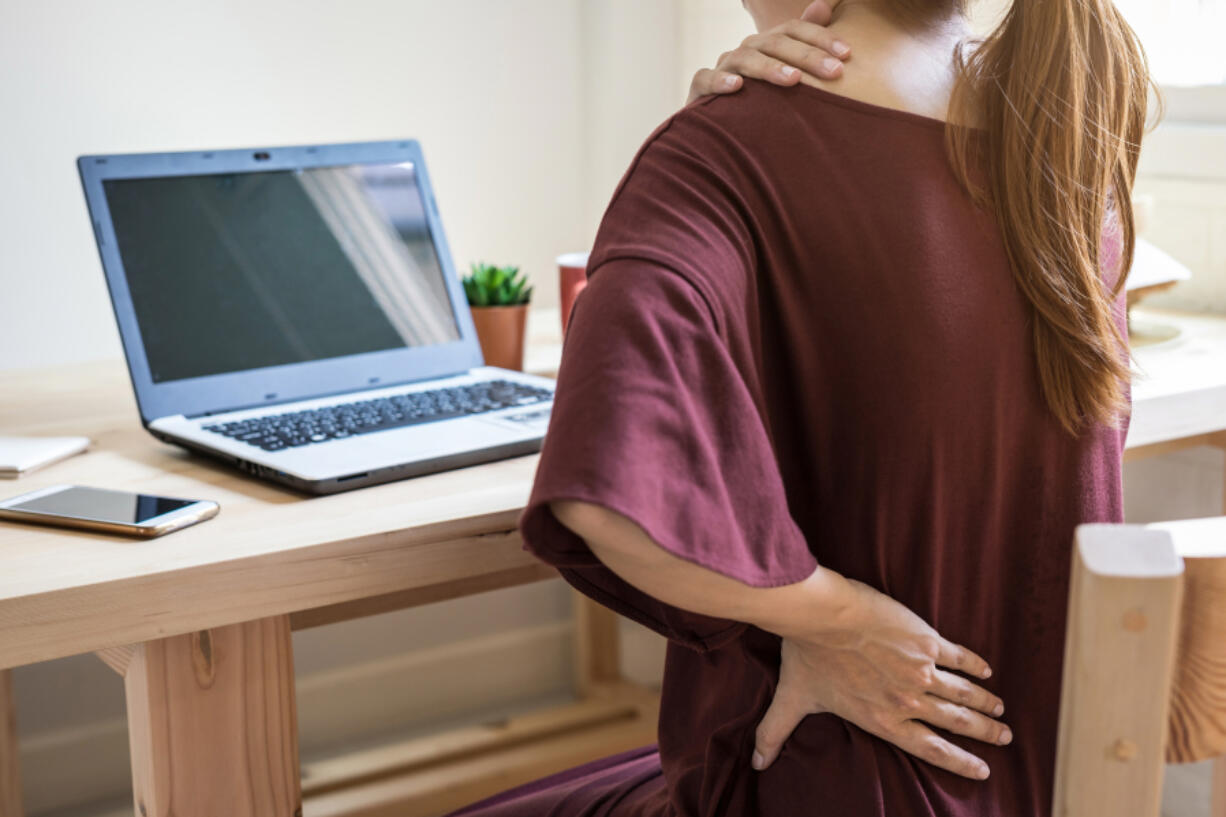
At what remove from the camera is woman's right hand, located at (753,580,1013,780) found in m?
0.72

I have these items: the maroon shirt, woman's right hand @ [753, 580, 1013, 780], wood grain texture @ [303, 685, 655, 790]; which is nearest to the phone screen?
the maroon shirt

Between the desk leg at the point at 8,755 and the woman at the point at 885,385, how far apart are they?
3.25 feet

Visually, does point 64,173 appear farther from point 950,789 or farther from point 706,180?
point 950,789

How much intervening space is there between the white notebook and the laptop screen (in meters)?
0.10

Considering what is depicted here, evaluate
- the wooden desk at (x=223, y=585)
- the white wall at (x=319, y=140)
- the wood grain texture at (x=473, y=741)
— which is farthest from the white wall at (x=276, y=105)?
the wood grain texture at (x=473, y=741)

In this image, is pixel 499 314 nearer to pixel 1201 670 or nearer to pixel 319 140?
pixel 319 140

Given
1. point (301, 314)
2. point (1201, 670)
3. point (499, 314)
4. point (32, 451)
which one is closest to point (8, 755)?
point (32, 451)

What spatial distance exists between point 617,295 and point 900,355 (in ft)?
0.58

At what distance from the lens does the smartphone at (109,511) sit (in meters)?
0.86

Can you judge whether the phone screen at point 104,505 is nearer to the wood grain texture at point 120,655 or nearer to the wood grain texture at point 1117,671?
the wood grain texture at point 120,655

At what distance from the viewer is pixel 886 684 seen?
729 millimetres

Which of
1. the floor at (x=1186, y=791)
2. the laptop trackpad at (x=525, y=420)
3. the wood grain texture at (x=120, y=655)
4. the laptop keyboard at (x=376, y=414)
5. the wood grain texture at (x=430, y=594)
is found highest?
the laptop keyboard at (x=376, y=414)

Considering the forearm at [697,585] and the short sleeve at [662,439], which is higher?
the short sleeve at [662,439]

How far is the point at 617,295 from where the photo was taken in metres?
0.61
